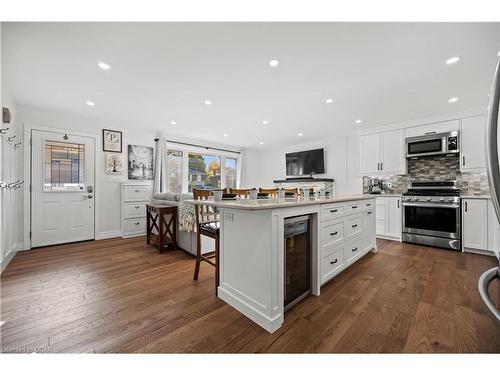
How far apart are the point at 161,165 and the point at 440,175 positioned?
568 cm

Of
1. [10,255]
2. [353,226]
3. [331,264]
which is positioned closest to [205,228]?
[331,264]

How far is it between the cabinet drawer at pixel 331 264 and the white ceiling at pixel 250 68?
2002 millimetres

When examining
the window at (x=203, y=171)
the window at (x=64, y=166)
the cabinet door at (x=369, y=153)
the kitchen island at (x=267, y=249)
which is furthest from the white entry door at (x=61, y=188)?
the cabinet door at (x=369, y=153)

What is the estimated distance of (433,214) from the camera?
3.56 meters

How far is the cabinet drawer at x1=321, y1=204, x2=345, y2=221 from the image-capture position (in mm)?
2003

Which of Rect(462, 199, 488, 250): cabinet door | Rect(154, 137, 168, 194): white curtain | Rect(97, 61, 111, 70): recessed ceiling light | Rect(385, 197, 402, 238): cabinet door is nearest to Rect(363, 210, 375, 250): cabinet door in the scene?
Rect(385, 197, 402, 238): cabinet door

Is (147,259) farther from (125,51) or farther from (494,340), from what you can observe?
(494,340)

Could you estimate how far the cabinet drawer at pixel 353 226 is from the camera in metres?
2.43

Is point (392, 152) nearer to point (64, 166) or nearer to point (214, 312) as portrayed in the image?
point (214, 312)

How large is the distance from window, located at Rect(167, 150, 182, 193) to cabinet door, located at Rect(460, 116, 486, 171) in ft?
19.0

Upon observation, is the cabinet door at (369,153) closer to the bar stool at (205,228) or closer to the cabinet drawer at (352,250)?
the cabinet drawer at (352,250)

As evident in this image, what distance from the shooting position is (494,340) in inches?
54.1

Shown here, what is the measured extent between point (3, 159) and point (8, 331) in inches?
84.7
